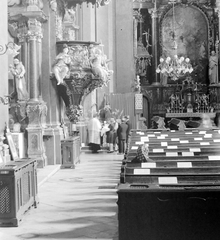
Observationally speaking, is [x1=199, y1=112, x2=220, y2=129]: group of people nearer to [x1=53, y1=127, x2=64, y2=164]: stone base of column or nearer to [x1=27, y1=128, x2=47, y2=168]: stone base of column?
[x1=53, y1=127, x2=64, y2=164]: stone base of column

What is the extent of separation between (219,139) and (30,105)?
5166 millimetres

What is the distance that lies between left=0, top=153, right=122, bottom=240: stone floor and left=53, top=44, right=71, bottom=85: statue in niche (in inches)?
110

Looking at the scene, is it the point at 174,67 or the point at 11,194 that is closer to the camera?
the point at 11,194

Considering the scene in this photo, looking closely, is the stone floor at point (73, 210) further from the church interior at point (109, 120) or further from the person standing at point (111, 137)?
the person standing at point (111, 137)

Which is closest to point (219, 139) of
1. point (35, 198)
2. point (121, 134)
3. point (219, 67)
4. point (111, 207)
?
point (111, 207)

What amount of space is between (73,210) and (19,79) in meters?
5.90

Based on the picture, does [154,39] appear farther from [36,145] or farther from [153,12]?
[36,145]

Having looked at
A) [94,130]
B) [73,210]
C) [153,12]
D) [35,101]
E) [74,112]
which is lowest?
[73,210]

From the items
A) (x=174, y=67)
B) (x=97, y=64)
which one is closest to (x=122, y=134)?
(x=97, y=64)

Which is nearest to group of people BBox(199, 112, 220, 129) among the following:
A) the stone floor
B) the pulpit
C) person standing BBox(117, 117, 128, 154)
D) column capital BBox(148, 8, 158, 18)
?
column capital BBox(148, 8, 158, 18)

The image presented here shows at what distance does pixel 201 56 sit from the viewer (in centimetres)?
2864

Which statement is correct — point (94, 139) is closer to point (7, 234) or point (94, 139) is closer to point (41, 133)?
point (41, 133)

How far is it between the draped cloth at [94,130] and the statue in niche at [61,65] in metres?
5.55

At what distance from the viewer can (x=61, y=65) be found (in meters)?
14.6
